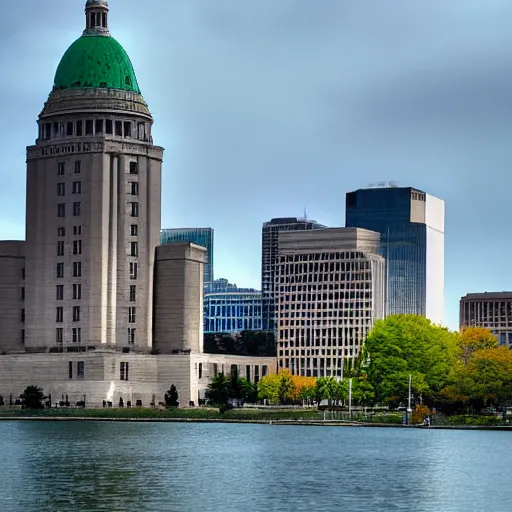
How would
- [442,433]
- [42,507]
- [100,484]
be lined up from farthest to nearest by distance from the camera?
[442,433], [100,484], [42,507]

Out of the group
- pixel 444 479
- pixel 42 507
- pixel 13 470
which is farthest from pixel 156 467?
pixel 42 507

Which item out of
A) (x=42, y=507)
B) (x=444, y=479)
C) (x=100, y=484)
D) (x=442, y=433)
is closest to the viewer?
(x=42, y=507)

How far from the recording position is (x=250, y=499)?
3952 inches

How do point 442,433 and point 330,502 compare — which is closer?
point 330,502

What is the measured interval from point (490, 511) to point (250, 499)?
15272 millimetres

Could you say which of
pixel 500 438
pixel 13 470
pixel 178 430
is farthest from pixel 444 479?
pixel 178 430

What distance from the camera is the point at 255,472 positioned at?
122 meters

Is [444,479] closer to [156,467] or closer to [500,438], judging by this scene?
[156,467]

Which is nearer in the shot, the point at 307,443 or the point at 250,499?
the point at 250,499

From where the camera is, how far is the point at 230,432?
194m

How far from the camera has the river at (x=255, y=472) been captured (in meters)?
97.8

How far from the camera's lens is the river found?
9781 cm

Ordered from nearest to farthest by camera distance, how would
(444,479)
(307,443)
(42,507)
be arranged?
1. (42,507)
2. (444,479)
3. (307,443)

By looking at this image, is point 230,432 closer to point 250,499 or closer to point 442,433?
point 442,433
